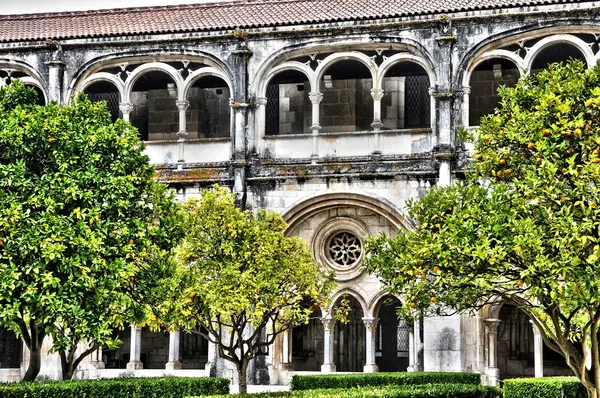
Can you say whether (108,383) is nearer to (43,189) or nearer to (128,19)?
(43,189)

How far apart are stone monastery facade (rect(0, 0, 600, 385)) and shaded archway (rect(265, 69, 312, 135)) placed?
57 millimetres

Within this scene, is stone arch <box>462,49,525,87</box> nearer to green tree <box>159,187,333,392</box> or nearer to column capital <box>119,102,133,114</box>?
green tree <box>159,187,333,392</box>

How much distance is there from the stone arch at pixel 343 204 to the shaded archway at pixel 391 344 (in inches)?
250

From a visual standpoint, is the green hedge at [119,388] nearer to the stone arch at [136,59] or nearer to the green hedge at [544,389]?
the green hedge at [544,389]

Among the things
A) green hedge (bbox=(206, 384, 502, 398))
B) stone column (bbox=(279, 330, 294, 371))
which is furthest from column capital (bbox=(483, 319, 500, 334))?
green hedge (bbox=(206, 384, 502, 398))

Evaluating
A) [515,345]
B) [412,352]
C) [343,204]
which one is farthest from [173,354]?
[515,345]

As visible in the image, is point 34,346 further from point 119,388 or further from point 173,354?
point 173,354

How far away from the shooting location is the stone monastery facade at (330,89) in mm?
31562

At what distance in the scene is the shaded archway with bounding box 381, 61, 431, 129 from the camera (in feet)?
119

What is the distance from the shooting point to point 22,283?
21.9 m

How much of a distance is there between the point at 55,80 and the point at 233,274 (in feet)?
41.8

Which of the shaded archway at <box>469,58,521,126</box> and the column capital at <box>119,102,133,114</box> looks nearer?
the column capital at <box>119,102,133,114</box>

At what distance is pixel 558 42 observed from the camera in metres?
31.2

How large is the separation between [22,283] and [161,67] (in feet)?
44.3
